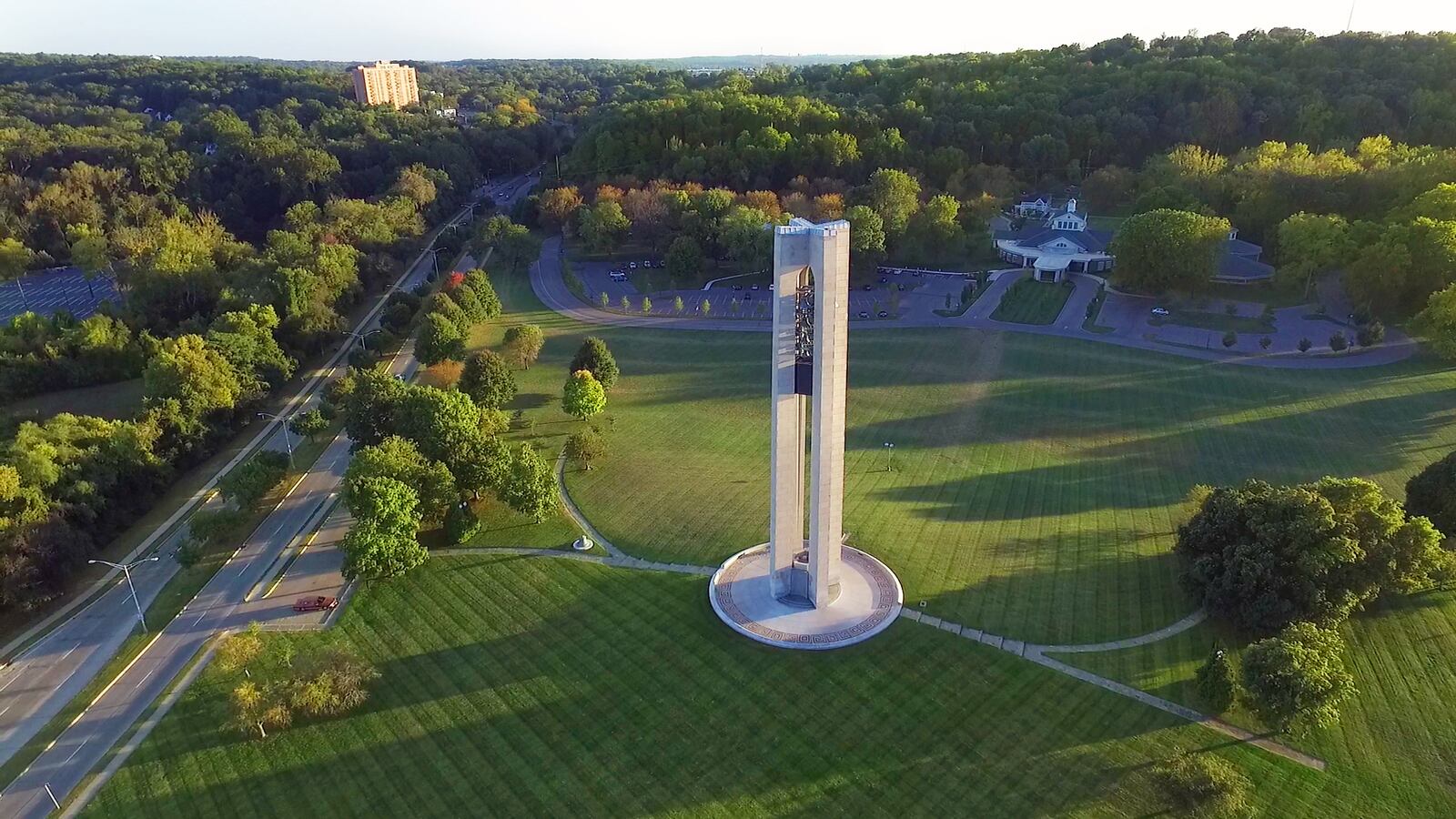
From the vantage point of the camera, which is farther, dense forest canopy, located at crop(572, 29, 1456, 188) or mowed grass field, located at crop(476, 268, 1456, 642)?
dense forest canopy, located at crop(572, 29, 1456, 188)

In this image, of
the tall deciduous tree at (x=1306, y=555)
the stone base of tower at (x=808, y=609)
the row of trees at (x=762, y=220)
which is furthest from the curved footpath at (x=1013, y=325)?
the stone base of tower at (x=808, y=609)

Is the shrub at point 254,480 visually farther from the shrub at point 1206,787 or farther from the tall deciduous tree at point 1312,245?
the tall deciduous tree at point 1312,245

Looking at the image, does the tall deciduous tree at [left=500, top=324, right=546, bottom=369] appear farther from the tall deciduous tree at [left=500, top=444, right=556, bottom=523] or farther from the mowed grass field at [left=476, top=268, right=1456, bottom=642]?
the tall deciduous tree at [left=500, top=444, right=556, bottom=523]

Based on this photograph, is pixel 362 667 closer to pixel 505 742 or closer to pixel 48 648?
pixel 505 742

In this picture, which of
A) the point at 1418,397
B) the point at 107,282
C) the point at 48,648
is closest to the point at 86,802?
the point at 48,648

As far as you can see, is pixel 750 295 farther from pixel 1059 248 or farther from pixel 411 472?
pixel 411 472

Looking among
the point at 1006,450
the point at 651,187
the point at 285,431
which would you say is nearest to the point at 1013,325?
the point at 1006,450

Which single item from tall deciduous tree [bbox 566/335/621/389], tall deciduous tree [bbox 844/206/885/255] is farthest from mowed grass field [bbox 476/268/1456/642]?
tall deciduous tree [bbox 844/206/885/255]
